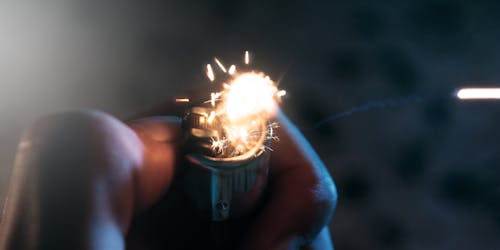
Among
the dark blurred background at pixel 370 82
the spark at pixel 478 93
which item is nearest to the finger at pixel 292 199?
the dark blurred background at pixel 370 82

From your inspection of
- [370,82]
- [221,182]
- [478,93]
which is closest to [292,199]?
[221,182]

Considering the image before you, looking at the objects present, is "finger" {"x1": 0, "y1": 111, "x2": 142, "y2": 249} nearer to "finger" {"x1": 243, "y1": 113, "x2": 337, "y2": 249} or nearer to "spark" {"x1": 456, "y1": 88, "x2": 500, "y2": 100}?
"finger" {"x1": 243, "y1": 113, "x2": 337, "y2": 249}

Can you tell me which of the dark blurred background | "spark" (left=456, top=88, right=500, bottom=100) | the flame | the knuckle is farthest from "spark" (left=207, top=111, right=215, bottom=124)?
"spark" (left=456, top=88, right=500, bottom=100)

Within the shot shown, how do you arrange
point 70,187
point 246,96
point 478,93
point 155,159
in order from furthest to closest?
point 478,93 → point 246,96 → point 155,159 → point 70,187

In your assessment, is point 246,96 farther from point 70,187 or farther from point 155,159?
point 70,187

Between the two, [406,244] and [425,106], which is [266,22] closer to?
[425,106]

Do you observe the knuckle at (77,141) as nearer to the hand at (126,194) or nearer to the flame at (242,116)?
the hand at (126,194)
